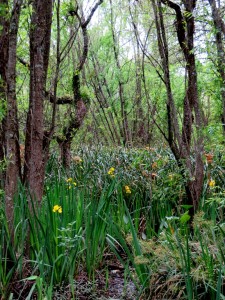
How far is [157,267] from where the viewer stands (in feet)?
6.40

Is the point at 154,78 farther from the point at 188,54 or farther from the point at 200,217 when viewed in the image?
the point at 200,217

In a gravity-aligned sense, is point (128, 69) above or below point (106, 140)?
above

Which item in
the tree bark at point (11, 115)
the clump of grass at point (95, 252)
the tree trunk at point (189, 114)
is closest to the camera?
the clump of grass at point (95, 252)

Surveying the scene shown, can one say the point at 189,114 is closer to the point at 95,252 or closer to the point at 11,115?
the point at 95,252

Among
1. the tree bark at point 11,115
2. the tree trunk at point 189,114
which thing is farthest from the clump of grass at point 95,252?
the tree trunk at point 189,114

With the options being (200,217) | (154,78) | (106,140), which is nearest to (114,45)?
(154,78)

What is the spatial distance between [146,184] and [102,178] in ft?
2.93

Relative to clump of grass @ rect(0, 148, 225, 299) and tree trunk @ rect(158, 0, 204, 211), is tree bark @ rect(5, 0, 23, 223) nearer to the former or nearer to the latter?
clump of grass @ rect(0, 148, 225, 299)

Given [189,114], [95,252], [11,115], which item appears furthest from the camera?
[189,114]

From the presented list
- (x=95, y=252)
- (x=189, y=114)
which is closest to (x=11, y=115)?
(x=95, y=252)

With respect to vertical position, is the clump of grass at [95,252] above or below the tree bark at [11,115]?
below

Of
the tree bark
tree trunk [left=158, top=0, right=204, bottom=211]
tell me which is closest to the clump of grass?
the tree bark

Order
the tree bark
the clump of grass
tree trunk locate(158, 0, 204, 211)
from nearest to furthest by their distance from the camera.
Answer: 1. the clump of grass
2. the tree bark
3. tree trunk locate(158, 0, 204, 211)

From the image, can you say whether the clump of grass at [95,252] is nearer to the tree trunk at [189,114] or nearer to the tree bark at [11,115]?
the tree bark at [11,115]
